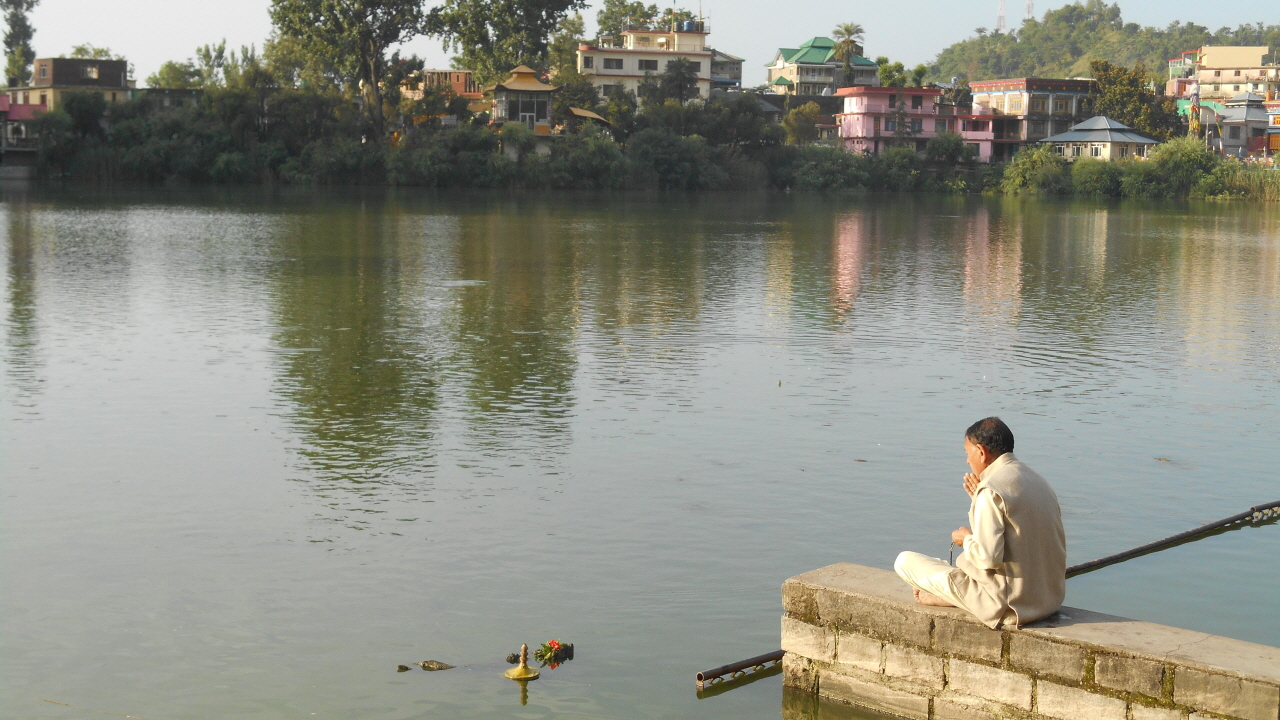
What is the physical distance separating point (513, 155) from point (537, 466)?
7909cm

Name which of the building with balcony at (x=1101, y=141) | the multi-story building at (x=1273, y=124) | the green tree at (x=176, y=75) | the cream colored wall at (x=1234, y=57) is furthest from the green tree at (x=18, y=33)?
the cream colored wall at (x=1234, y=57)

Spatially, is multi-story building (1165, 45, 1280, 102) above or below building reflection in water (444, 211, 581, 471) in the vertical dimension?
above

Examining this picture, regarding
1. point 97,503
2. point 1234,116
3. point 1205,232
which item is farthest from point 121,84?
point 97,503

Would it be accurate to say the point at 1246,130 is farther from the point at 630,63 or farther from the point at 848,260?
the point at 848,260

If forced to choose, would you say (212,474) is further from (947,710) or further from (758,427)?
(947,710)

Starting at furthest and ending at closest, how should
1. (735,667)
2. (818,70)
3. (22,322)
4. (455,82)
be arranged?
1. (818,70)
2. (455,82)
3. (22,322)
4. (735,667)

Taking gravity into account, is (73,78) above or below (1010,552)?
above

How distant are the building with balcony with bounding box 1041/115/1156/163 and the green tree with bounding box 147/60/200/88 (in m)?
86.7

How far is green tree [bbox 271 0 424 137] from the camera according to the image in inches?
3460

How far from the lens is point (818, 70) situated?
14750 centimetres

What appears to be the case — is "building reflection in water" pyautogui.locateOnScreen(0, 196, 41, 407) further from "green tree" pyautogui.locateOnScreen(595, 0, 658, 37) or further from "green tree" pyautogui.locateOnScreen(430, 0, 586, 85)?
"green tree" pyautogui.locateOnScreen(595, 0, 658, 37)

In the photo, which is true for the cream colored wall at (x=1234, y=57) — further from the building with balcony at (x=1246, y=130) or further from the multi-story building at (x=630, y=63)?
the multi-story building at (x=630, y=63)

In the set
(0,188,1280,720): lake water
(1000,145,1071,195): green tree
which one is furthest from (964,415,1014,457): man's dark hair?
(1000,145,1071,195): green tree

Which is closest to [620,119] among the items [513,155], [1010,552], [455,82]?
[513,155]
